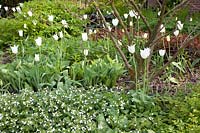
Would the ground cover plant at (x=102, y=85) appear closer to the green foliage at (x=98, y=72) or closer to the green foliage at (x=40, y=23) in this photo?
the green foliage at (x=98, y=72)

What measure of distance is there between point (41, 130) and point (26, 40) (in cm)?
270

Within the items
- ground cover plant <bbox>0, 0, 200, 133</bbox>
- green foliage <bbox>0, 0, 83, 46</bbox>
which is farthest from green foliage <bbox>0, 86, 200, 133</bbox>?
green foliage <bbox>0, 0, 83, 46</bbox>

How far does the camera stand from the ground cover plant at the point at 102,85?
11.8 ft

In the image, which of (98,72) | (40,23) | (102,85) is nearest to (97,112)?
(102,85)

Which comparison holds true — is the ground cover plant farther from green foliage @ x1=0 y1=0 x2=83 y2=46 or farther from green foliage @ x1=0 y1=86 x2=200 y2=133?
green foliage @ x1=0 y1=0 x2=83 y2=46

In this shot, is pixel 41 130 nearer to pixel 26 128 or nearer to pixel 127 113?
pixel 26 128

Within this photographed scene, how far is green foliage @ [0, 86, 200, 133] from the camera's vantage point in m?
3.52

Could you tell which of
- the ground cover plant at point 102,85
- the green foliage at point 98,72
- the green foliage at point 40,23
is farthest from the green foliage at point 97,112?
the green foliage at point 40,23

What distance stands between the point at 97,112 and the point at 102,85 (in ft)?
1.86

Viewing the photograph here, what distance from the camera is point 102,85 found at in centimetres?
424

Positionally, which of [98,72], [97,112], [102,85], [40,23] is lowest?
[97,112]

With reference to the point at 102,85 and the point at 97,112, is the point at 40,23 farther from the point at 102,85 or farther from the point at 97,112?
the point at 97,112

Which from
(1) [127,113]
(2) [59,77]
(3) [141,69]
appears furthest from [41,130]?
(3) [141,69]

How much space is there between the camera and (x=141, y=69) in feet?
14.6
